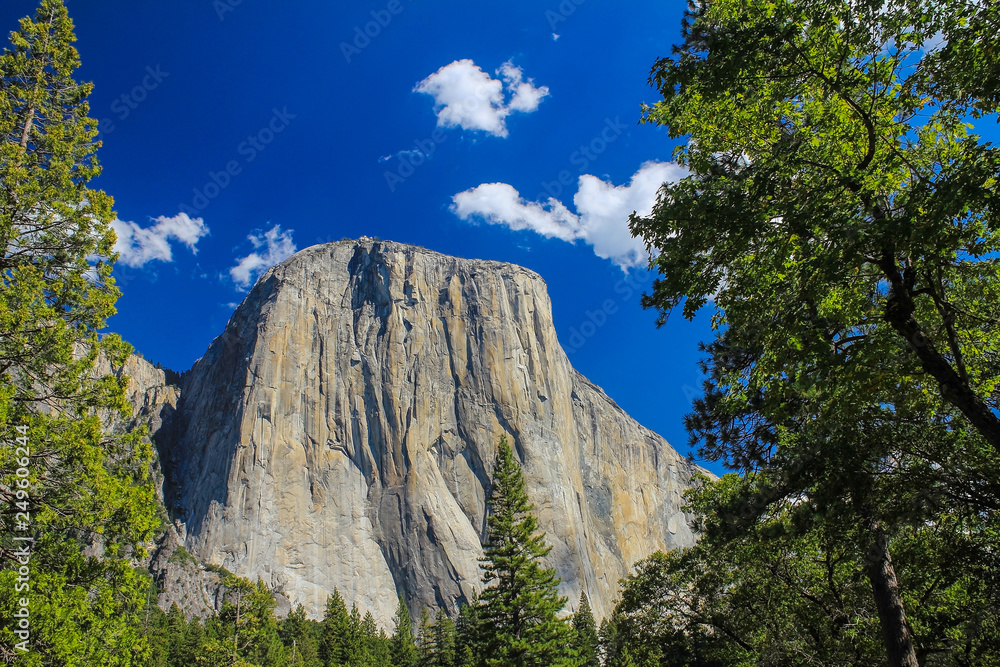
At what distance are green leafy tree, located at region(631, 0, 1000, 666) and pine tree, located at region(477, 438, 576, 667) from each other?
56.3 ft

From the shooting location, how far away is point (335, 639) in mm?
39562

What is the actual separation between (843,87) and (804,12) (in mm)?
792

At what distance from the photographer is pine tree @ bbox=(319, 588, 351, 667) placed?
38213 mm

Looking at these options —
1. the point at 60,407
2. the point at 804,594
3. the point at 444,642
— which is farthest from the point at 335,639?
the point at 804,594

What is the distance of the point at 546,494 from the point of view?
82250 mm

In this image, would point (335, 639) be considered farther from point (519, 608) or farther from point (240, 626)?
point (519, 608)

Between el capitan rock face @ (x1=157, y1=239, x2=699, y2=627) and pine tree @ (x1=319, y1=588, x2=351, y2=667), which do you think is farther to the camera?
el capitan rock face @ (x1=157, y1=239, x2=699, y2=627)

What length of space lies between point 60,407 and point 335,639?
36.5 m

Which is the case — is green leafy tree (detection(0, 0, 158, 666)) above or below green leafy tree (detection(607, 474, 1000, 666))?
above

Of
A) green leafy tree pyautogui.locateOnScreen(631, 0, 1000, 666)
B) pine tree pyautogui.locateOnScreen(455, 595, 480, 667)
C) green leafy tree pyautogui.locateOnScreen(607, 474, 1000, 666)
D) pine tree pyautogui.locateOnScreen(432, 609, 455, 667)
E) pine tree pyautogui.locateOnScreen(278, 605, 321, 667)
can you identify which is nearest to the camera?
green leafy tree pyautogui.locateOnScreen(631, 0, 1000, 666)

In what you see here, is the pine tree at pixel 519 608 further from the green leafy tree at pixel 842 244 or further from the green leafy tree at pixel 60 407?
the green leafy tree at pixel 842 244

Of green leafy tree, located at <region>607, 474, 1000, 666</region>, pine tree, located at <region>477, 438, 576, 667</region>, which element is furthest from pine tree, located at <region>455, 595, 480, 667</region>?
green leafy tree, located at <region>607, 474, 1000, 666</region>

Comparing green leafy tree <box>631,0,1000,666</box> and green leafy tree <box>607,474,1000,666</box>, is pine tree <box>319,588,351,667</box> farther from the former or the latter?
green leafy tree <box>631,0,1000,666</box>

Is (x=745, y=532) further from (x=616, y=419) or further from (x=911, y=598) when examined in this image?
(x=616, y=419)
